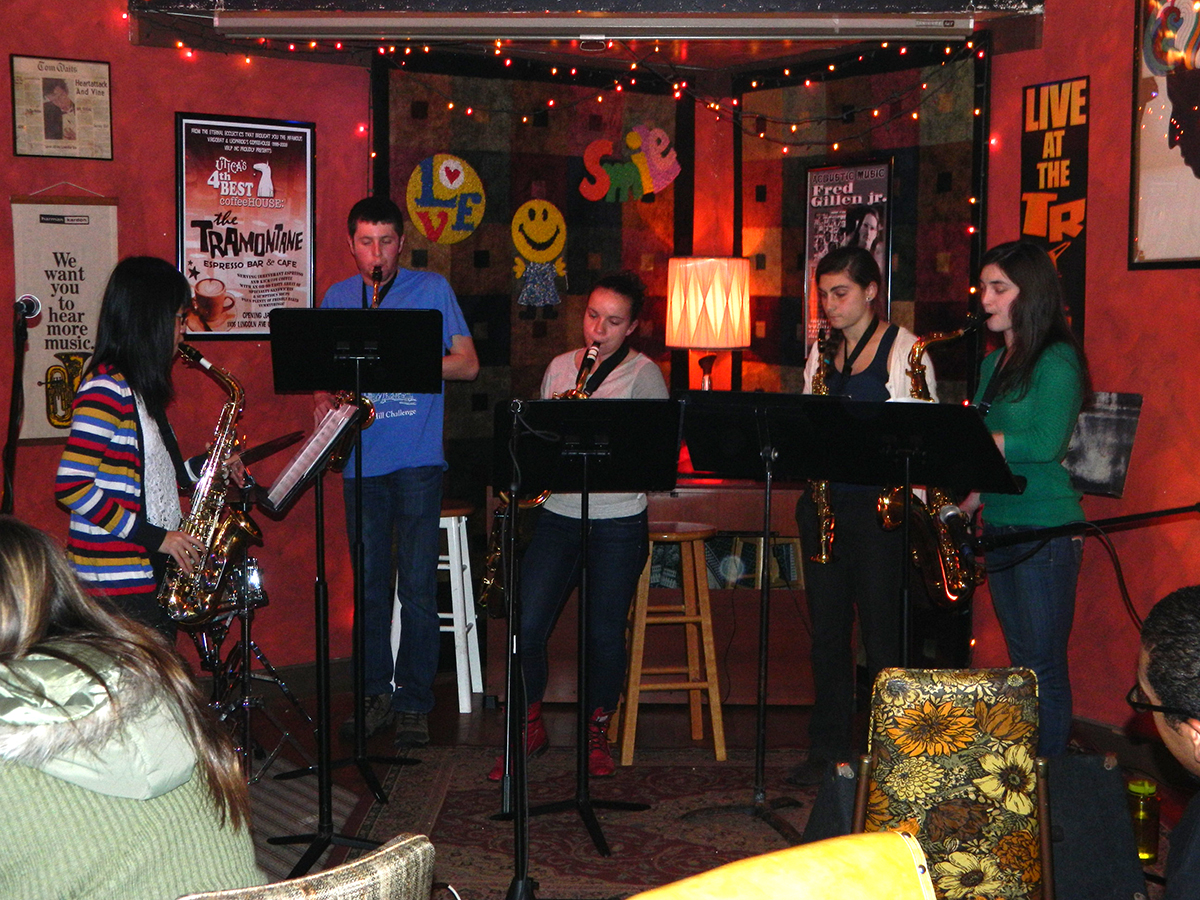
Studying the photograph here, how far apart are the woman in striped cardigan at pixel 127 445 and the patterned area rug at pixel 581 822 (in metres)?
1.12

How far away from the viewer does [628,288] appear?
4.09 m

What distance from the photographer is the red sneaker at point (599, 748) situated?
4379 millimetres

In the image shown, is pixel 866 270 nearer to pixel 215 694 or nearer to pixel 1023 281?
pixel 1023 281

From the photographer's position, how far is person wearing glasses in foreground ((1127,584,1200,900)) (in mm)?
1728

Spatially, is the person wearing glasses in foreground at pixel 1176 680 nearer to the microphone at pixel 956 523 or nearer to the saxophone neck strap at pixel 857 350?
the microphone at pixel 956 523

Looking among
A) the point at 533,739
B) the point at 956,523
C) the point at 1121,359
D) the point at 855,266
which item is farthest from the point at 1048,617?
the point at 533,739

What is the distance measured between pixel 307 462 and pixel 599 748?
1.61 meters

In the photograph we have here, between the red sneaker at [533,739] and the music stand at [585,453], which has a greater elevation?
the music stand at [585,453]

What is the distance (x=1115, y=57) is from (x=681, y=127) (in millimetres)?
2269

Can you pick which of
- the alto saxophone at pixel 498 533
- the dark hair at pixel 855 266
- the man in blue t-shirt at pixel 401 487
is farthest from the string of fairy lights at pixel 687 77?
the alto saxophone at pixel 498 533

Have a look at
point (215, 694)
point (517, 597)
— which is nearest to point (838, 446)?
point (517, 597)

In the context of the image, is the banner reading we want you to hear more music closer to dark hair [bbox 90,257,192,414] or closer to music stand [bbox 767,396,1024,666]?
dark hair [bbox 90,257,192,414]

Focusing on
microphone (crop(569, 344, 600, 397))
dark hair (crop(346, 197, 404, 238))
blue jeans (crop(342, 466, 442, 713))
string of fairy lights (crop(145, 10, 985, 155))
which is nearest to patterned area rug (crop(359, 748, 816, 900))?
blue jeans (crop(342, 466, 442, 713))

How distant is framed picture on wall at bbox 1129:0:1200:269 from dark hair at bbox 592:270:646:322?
6.08ft
